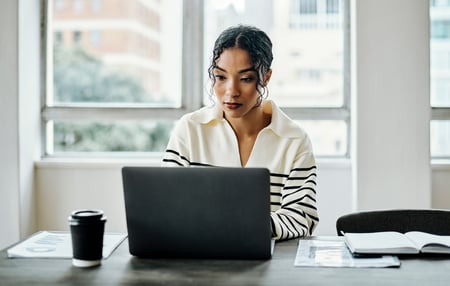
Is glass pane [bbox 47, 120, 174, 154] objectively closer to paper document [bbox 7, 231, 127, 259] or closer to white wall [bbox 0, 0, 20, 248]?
white wall [bbox 0, 0, 20, 248]

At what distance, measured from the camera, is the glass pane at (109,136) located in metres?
3.58

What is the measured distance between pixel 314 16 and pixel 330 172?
0.92m

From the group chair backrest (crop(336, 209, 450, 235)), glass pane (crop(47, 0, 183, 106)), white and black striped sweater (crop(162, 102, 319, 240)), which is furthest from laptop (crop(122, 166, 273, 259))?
glass pane (crop(47, 0, 183, 106))

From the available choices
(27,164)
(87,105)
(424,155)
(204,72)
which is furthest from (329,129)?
(27,164)

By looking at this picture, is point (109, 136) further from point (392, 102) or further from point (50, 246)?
point (50, 246)

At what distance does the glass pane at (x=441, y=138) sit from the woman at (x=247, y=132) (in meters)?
1.62

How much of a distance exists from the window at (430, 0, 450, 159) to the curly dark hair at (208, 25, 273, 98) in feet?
5.56

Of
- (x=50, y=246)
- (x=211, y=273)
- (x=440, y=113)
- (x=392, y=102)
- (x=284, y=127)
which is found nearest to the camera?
(x=211, y=273)

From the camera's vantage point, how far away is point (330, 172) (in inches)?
130

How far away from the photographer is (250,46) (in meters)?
2.02

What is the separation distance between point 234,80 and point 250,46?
0.43ft

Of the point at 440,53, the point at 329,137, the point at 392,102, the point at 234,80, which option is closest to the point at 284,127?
the point at 234,80

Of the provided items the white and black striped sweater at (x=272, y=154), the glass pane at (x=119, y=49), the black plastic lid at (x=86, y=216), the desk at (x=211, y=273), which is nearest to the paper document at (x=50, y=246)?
the desk at (x=211, y=273)

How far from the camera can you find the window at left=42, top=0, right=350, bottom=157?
137 inches
